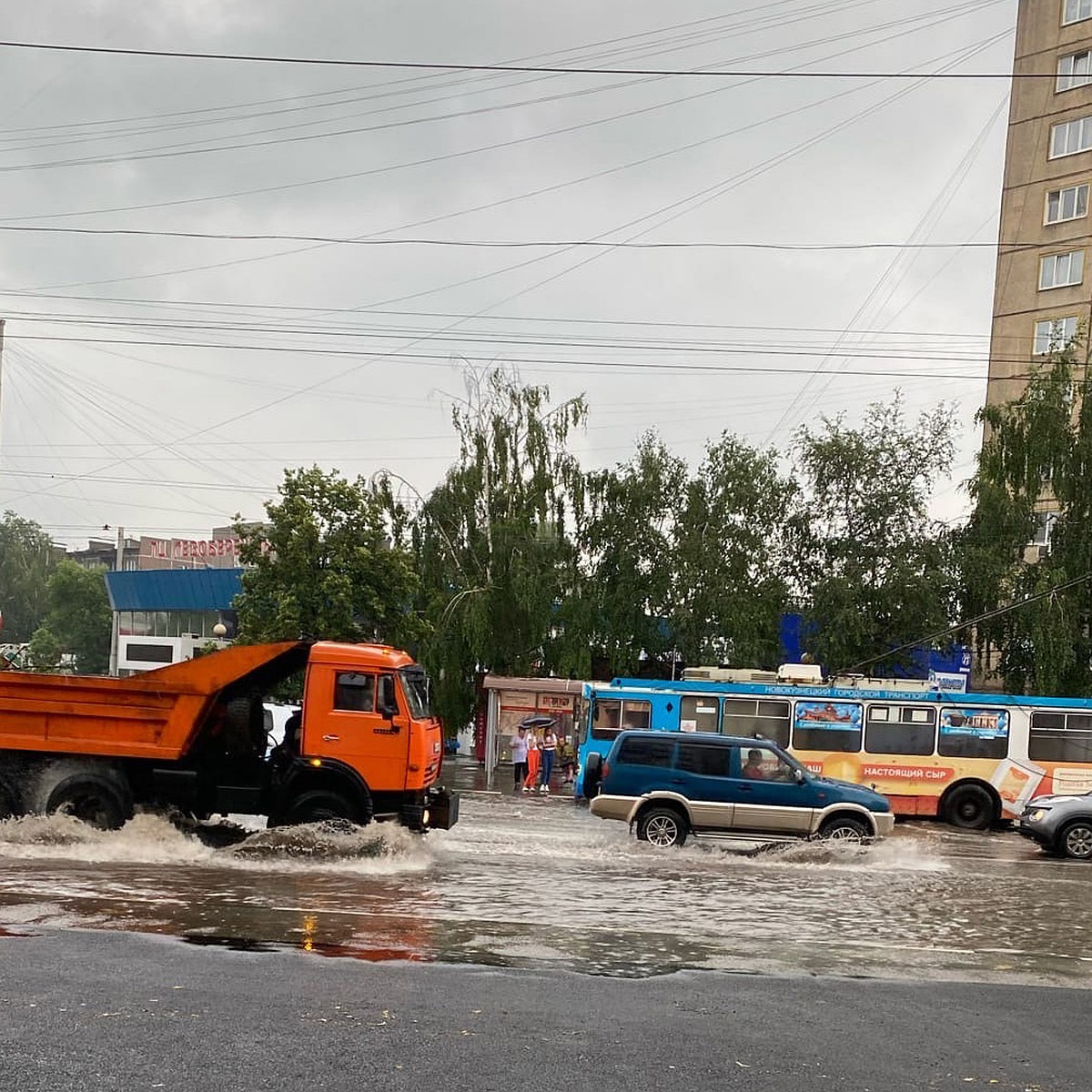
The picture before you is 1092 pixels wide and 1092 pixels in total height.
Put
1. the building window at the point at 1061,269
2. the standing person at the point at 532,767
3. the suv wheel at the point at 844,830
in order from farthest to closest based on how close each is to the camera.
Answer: the building window at the point at 1061,269 → the standing person at the point at 532,767 → the suv wheel at the point at 844,830

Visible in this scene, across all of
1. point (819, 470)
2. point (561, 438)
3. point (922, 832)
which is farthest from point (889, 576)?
point (922, 832)

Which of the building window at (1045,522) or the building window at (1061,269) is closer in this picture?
the building window at (1045,522)

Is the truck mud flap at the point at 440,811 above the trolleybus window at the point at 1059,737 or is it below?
below

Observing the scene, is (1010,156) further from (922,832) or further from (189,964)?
(189,964)

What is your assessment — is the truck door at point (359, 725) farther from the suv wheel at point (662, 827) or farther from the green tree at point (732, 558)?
the green tree at point (732, 558)

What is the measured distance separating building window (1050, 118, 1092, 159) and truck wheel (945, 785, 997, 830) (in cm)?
3499

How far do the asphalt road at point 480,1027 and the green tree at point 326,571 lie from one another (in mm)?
27551

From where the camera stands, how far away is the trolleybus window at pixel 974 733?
27828 millimetres

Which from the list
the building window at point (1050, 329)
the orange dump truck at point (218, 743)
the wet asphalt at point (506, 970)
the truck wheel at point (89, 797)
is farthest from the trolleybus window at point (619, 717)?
the building window at point (1050, 329)

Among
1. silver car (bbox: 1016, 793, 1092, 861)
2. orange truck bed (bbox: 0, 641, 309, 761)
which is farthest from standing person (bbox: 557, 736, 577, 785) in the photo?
orange truck bed (bbox: 0, 641, 309, 761)

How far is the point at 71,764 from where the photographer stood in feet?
57.0

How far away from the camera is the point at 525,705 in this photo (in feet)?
115

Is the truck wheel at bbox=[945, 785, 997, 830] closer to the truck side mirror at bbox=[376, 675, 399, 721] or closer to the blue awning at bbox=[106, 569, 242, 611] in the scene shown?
the truck side mirror at bbox=[376, 675, 399, 721]

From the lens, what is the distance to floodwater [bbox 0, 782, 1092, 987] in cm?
1112
